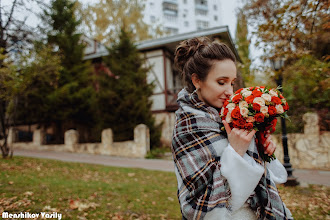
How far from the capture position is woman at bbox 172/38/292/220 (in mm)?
1466

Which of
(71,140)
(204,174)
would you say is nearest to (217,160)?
(204,174)

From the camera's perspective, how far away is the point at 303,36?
4543 millimetres

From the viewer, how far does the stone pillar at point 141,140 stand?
441 inches

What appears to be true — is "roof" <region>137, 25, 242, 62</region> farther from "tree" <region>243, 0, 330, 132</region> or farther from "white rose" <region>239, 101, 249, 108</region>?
"white rose" <region>239, 101, 249, 108</region>

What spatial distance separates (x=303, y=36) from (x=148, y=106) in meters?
8.65

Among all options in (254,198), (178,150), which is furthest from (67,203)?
(254,198)

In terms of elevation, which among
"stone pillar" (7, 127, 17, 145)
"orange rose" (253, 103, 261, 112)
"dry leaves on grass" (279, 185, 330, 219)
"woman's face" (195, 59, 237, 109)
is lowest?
"dry leaves on grass" (279, 185, 330, 219)

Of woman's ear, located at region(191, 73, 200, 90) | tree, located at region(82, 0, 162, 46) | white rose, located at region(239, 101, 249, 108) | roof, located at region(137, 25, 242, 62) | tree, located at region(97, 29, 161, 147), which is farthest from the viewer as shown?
tree, located at region(82, 0, 162, 46)

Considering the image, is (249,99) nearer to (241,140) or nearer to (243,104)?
(243,104)

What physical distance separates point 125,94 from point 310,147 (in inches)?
322

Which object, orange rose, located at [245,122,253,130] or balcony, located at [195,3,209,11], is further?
balcony, located at [195,3,209,11]

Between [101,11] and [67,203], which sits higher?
[101,11]

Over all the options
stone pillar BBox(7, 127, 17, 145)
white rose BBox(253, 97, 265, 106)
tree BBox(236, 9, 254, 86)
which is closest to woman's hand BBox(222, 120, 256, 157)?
white rose BBox(253, 97, 265, 106)

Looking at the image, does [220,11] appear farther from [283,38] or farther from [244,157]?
[244,157]
